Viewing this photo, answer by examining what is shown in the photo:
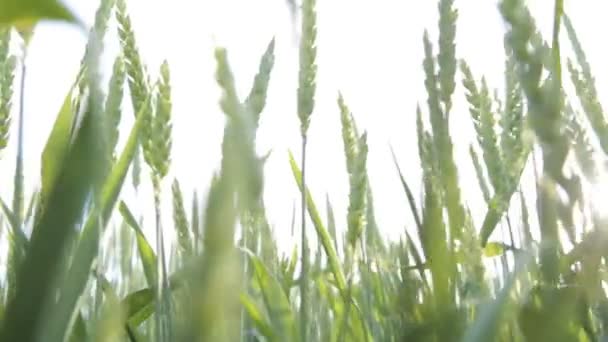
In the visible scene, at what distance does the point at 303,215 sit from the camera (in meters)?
0.55

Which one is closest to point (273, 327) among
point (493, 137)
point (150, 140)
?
point (150, 140)

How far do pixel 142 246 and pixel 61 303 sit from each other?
0.44 metres

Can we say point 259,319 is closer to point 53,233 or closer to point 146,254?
point 146,254

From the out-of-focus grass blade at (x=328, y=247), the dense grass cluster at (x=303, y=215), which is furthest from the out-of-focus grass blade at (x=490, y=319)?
the out-of-focus grass blade at (x=328, y=247)

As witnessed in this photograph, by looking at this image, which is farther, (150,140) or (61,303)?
(150,140)

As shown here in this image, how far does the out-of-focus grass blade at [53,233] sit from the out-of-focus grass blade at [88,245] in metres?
0.02

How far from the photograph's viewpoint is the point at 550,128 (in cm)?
25

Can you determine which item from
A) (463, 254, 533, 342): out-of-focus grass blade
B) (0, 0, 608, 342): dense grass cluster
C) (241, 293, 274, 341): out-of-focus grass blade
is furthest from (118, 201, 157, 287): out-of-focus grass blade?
(463, 254, 533, 342): out-of-focus grass blade

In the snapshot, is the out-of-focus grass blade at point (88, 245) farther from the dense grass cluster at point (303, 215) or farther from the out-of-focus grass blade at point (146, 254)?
the out-of-focus grass blade at point (146, 254)

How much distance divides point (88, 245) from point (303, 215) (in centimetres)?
28

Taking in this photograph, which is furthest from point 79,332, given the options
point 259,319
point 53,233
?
point 53,233

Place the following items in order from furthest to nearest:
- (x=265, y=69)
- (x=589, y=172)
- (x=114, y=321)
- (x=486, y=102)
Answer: (x=486, y=102) → (x=265, y=69) → (x=589, y=172) → (x=114, y=321)

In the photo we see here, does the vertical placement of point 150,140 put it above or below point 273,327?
above

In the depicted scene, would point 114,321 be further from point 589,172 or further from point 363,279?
point 363,279
